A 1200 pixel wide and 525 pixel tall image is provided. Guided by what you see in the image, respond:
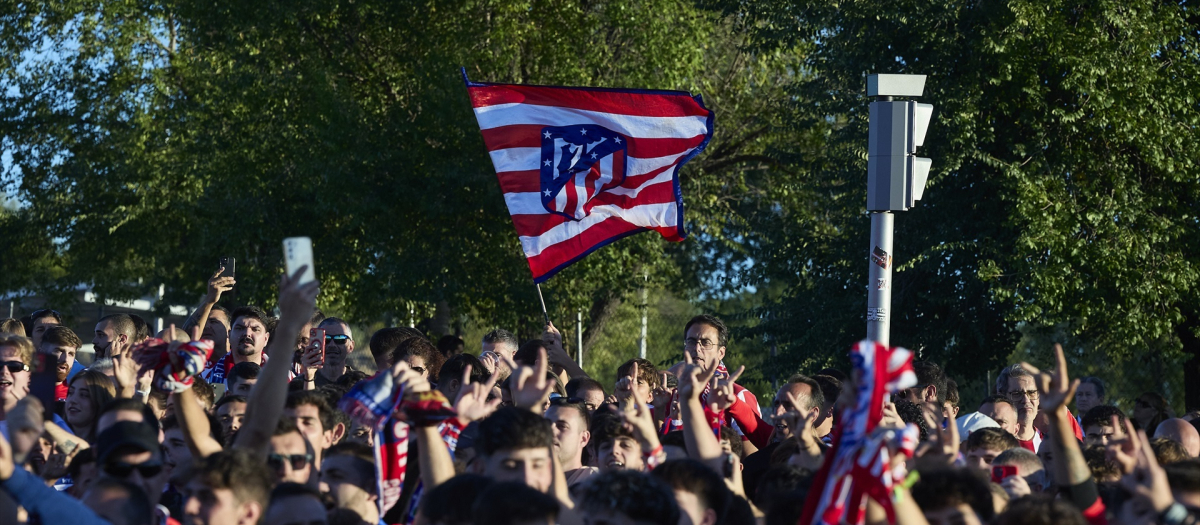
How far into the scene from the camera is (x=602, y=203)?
30.3 ft

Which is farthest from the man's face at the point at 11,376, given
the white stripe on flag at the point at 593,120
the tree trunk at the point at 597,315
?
the tree trunk at the point at 597,315

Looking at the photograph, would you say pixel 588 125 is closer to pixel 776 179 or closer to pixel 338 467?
pixel 338 467

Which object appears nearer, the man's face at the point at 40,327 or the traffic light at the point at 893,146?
the traffic light at the point at 893,146

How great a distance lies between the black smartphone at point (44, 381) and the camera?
5949 mm

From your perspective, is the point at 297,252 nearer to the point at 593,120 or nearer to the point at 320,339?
the point at 320,339

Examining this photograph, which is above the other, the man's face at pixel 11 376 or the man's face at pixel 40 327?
the man's face at pixel 40 327

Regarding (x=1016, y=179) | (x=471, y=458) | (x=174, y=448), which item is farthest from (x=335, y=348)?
(x=1016, y=179)

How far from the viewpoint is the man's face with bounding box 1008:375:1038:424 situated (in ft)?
26.8

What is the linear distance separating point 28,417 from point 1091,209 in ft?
34.3

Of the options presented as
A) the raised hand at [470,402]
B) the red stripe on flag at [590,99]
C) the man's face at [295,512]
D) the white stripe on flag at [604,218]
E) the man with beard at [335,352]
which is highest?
the red stripe on flag at [590,99]

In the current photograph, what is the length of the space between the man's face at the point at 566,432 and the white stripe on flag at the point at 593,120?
3385 millimetres

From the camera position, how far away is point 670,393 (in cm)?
765

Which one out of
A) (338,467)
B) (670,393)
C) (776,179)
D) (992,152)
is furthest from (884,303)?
(776,179)

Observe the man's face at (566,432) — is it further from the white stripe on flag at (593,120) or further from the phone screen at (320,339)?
the white stripe on flag at (593,120)
